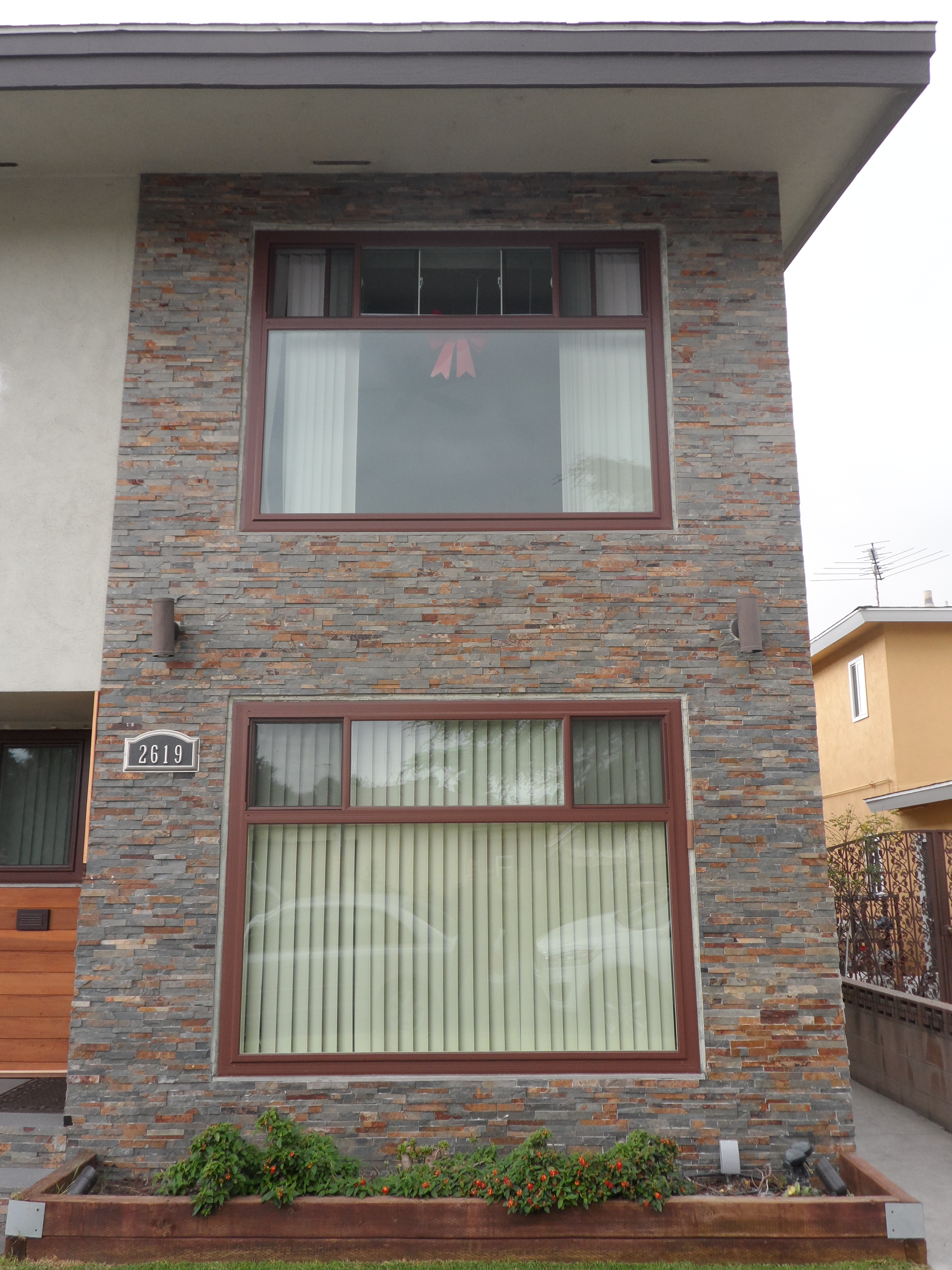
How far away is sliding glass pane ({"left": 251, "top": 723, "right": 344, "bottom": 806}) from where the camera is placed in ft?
22.6

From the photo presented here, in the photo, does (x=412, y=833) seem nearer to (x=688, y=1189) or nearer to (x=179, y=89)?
(x=688, y=1189)

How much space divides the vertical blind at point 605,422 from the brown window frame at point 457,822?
57.0 inches

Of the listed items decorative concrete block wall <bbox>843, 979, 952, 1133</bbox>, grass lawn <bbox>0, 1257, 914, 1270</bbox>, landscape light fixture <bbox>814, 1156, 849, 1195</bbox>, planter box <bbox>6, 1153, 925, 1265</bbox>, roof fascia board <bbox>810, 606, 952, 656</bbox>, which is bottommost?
grass lawn <bbox>0, 1257, 914, 1270</bbox>

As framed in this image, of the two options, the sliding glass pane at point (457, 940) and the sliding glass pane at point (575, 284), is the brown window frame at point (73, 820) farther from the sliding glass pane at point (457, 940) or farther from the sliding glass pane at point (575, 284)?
the sliding glass pane at point (575, 284)

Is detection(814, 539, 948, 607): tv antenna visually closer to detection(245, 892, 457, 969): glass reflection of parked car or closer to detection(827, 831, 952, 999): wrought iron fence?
detection(827, 831, 952, 999): wrought iron fence

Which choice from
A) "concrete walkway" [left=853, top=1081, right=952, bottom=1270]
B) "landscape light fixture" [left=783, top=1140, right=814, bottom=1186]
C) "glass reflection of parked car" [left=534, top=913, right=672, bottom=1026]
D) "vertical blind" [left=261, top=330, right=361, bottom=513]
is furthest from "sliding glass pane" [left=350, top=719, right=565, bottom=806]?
"concrete walkway" [left=853, top=1081, right=952, bottom=1270]

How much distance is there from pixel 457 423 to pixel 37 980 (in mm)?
5243

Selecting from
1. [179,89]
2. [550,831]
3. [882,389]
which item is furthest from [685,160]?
[882,389]

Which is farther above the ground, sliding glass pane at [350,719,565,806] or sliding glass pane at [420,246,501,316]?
sliding glass pane at [420,246,501,316]

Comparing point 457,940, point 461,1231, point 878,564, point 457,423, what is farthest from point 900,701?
point 878,564

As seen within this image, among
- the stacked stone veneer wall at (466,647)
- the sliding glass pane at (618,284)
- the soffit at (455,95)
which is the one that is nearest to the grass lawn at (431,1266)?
the stacked stone veneer wall at (466,647)

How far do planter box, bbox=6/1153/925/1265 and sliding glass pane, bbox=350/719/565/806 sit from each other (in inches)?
90.1

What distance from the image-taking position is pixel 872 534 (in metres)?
52.1

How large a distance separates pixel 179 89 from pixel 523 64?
2.16 m
